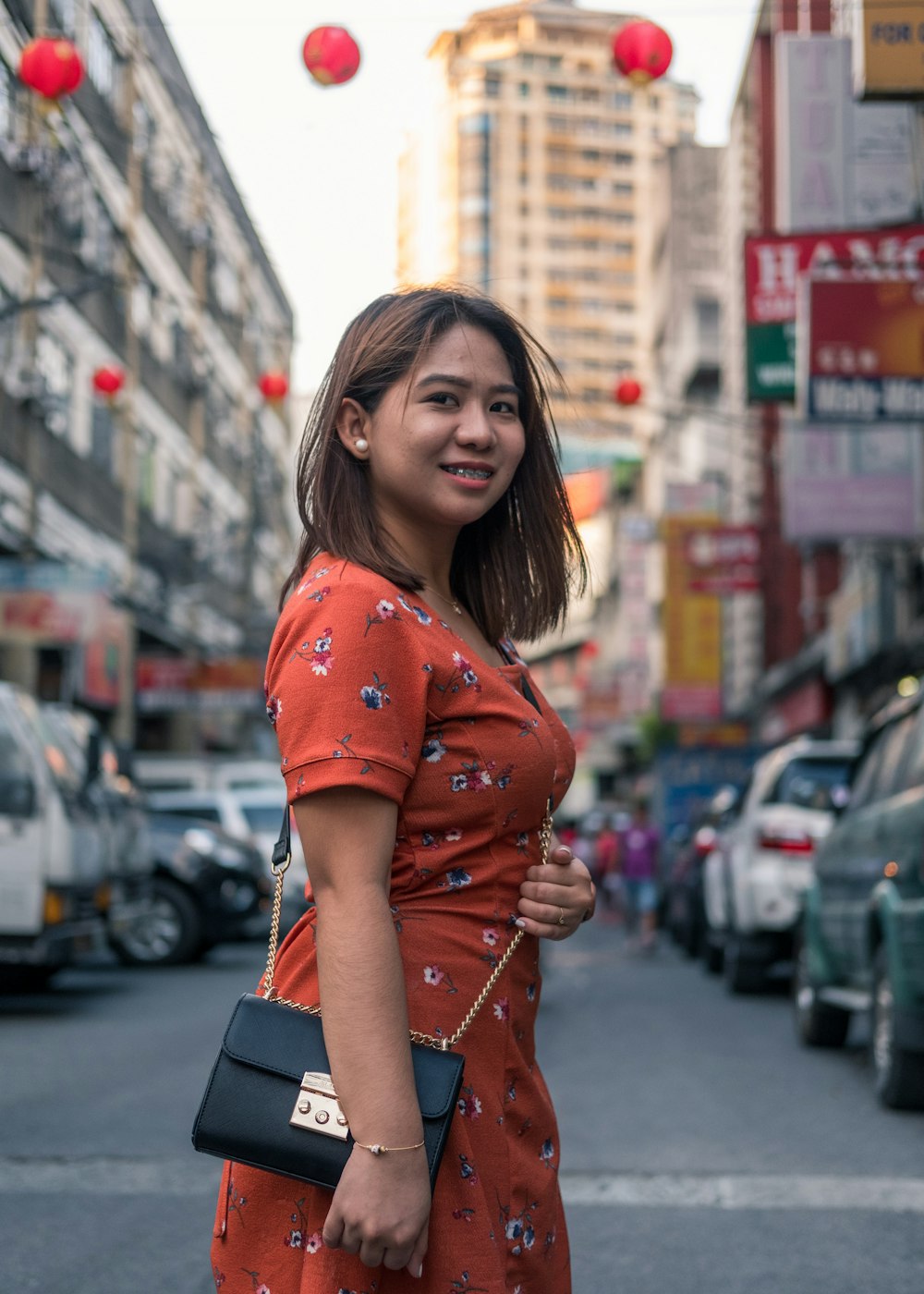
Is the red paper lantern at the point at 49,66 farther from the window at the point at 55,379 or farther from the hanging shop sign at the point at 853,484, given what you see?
the window at the point at 55,379

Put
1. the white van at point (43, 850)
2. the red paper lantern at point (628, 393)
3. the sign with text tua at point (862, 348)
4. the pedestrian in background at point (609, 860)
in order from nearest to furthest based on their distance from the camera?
1. the white van at point (43, 850)
2. the sign with text tua at point (862, 348)
3. the red paper lantern at point (628, 393)
4. the pedestrian in background at point (609, 860)

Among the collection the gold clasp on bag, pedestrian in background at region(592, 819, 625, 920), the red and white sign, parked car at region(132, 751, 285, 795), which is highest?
the red and white sign

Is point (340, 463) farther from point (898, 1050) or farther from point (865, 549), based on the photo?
point (865, 549)

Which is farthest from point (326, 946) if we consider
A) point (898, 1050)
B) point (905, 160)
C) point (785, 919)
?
point (905, 160)

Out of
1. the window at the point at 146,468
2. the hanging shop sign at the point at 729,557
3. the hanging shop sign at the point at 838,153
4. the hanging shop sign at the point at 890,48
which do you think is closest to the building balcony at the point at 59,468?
the window at the point at 146,468

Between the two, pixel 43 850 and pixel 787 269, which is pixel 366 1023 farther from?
pixel 787 269

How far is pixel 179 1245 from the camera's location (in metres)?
5.50

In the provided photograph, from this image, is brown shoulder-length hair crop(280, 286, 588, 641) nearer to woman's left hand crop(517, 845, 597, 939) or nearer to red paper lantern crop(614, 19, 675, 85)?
woman's left hand crop(517, 845, 597, 939)

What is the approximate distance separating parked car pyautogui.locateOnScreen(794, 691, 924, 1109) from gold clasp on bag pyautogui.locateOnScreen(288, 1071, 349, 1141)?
5590mm

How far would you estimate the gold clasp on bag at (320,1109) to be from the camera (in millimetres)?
2158

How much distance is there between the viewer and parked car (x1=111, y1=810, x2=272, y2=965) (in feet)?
57.9

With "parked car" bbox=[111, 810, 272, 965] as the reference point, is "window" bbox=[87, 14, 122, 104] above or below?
above

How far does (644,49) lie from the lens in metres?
12.7

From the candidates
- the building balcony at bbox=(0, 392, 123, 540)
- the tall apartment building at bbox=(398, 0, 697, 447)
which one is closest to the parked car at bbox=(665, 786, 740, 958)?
the building balcony at bbox=(0, 392, 123, 540)
